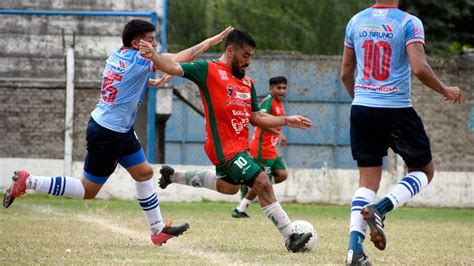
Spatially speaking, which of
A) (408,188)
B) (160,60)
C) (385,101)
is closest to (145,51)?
(160,60)

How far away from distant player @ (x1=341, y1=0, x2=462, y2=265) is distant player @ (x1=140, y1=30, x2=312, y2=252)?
3.91 feet

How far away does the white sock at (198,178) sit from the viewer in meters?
9.09

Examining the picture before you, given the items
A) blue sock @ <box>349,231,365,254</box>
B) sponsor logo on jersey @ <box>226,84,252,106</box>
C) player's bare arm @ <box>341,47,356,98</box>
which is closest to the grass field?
blue sock @ <box>349,231,365,254</box>

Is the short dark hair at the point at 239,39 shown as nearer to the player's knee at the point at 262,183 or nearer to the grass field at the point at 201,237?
→ the player's knee at the point at 262,183

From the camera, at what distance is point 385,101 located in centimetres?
709

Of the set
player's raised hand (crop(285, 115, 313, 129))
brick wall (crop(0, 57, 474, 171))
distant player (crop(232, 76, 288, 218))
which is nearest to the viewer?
player's raised hand (crop(285, 115, 313, 129))

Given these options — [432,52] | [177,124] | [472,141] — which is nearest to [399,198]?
[472,141]

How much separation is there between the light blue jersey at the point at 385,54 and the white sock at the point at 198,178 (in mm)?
2290

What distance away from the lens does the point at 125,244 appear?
29.4ft

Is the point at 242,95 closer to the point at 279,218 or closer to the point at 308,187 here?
the point at 279,218

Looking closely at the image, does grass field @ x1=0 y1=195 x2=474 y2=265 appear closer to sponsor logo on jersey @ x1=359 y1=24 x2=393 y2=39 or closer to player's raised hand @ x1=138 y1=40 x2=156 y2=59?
player's raised hand @ x1=138 y1=40 x2=156 y2=59

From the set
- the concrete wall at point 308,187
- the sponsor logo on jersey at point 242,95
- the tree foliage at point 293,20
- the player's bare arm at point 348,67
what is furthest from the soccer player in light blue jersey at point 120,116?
the tree foliage at point 293,20

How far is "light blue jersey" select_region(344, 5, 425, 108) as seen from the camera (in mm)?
7047

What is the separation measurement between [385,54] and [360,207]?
112cm
